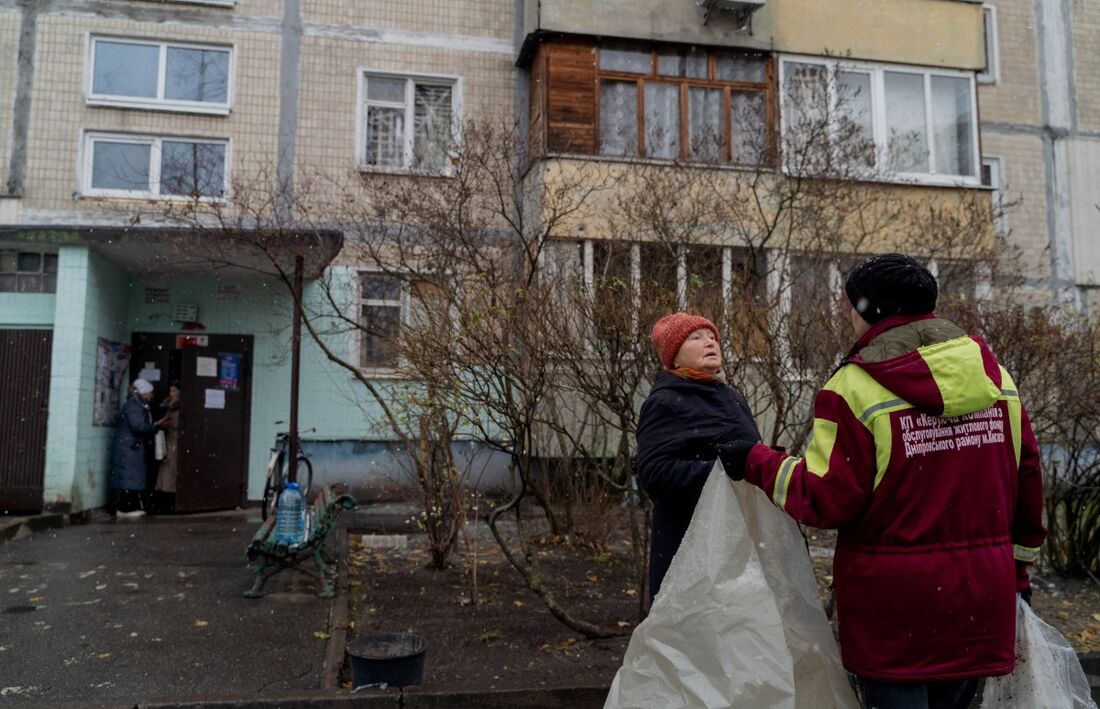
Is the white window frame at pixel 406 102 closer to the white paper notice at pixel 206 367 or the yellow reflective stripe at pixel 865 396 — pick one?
the white paper notice at pixel 206 367

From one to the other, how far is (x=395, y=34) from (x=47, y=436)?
23.6ft

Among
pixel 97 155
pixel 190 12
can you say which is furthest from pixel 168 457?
pixel 190 12

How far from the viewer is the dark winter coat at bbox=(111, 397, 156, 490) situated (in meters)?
9.97

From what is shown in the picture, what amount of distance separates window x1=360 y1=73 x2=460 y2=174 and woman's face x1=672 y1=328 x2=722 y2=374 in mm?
9552

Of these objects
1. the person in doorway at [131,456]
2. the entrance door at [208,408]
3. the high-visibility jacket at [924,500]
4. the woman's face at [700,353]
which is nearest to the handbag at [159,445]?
the person in doorway at [131,456]

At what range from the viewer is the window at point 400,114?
473 inches

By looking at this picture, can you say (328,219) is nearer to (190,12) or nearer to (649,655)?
(190,12)

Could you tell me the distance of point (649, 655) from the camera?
2441 mm

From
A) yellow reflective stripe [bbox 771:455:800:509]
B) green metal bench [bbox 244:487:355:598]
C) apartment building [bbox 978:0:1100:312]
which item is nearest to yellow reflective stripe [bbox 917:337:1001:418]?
yellow reflective stripe [bbox 771:455:800:509]

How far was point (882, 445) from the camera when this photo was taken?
2107 millimetres

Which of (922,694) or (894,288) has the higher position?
(894,288)

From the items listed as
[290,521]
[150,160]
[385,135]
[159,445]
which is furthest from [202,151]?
[290,521]

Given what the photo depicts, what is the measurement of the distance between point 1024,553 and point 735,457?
0.84 m

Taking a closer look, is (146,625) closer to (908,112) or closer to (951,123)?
(908,112)
